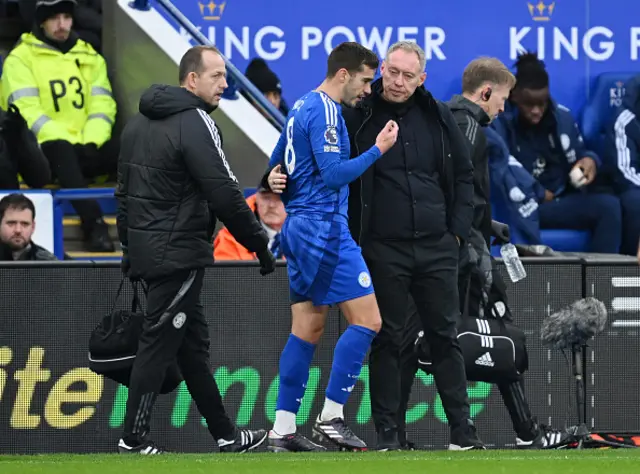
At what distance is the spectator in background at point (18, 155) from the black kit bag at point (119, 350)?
12.2 feet

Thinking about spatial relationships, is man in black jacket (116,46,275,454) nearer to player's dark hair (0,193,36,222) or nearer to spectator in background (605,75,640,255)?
player's dark hair (0,193,36,222)

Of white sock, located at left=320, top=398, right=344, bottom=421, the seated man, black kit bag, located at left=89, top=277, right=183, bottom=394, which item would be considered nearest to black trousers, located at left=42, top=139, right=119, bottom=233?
the seated man

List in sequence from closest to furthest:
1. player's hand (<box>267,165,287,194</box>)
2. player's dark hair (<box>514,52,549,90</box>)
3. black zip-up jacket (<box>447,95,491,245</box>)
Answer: player's hand (<box>267,165,287,194</box>) → black zip-up jacket (<box>447,95,491,245</box>) → player's dark hair (<box>514,52,549,90</box>)

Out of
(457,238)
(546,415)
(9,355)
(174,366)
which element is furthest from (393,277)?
(9,355)

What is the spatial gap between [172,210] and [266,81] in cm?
558

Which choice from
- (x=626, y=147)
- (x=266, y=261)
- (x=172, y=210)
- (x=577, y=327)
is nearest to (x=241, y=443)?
(x=266, y=261)

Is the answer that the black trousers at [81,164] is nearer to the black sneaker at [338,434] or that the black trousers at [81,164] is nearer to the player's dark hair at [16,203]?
the player's dark hair at [16,203]

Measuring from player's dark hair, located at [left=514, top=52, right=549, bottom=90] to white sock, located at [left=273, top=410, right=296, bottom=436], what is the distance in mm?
6124

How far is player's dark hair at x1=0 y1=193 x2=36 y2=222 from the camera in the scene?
36.6ft

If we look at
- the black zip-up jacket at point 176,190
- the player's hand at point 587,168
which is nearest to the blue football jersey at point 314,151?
the black zip-up jacket at point 176,190

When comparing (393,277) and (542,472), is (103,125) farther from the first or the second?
(542,472)

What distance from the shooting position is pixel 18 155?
1231 centimetres

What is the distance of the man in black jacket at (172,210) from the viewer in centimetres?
846

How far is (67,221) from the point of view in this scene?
12750 millimetres
